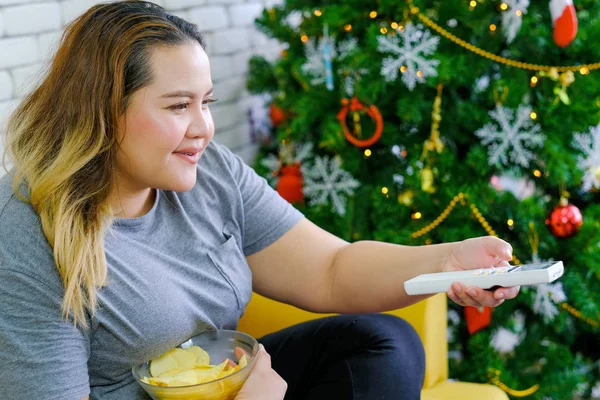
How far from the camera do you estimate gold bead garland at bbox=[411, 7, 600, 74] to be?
6.23 feet

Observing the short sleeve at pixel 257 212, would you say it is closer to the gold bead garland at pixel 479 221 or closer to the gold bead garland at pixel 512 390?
the gold bead garland at pixel 479 221

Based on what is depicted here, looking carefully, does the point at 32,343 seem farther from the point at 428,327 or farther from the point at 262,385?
the point at 428,327

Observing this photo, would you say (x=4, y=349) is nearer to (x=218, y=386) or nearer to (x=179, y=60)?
(x=218, y=386)

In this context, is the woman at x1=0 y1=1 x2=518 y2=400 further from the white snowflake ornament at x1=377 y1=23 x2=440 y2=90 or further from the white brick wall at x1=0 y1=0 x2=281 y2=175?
the white snowflake ornament at x1=377 y1=23 x2=440 y2=90

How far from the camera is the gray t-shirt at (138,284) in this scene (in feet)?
3.57

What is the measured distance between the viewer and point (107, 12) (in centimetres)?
121

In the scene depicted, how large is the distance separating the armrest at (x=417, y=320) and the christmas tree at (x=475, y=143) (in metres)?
0.38

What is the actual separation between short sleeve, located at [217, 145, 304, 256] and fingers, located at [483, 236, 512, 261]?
0.41 meters

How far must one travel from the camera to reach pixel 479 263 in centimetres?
125

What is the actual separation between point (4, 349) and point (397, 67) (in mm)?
1193

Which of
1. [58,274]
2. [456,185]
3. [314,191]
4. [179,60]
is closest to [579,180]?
[456,185]

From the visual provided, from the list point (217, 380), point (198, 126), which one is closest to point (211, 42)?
point (198, 126)

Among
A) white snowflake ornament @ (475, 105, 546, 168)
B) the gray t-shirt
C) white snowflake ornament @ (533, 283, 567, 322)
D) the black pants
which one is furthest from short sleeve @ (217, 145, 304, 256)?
white snowflake ornament @ (533, 283, 567, 322)

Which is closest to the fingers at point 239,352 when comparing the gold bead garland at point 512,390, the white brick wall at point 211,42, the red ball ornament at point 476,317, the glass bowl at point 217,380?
the glass bowl at point 217,380
